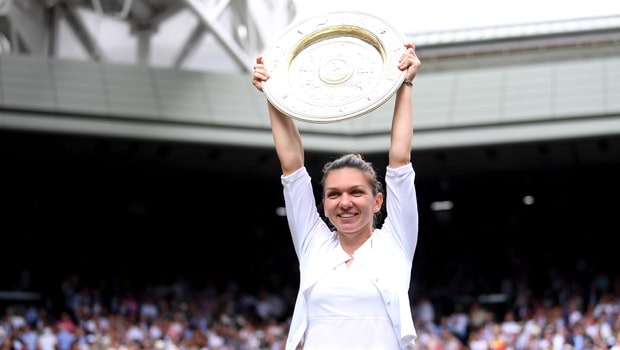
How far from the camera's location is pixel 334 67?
378 cm

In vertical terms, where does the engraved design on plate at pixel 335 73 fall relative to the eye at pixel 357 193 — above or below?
above

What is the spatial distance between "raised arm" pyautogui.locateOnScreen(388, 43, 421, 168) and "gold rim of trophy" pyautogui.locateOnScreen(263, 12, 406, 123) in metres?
0.04

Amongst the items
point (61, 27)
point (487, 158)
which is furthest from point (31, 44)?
point (487, 158)

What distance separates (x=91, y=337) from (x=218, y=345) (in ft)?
8.08

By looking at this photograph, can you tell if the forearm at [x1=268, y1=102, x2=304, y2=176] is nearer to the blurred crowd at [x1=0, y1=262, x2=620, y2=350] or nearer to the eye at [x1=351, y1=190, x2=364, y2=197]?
the eye at [x1=351, y1=190, x2=364, y2=197]

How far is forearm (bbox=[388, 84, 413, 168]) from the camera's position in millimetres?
3559

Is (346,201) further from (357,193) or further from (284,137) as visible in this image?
(284,137)

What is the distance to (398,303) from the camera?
3447 millimetres

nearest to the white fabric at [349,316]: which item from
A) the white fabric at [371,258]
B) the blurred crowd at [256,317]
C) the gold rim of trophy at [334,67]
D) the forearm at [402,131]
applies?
the white fabric at [371,258]

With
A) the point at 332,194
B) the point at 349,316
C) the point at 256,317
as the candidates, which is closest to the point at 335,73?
the point at 332,194

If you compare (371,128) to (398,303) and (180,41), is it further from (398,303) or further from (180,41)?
(398,303)

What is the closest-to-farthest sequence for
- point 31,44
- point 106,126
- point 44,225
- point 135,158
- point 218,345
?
point 218,345 < point 106,126 < point 31,44 < point 135,158 < point 44,225

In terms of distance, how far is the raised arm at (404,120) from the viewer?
3562 mm

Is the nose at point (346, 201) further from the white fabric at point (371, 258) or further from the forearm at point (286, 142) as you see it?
the forearm at point (286, 142)
